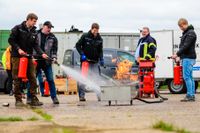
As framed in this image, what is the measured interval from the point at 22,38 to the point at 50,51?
63.1 inches

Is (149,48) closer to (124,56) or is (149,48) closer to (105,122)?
(105,122)

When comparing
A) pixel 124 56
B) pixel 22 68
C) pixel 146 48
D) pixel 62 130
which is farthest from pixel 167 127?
pixel 124 56

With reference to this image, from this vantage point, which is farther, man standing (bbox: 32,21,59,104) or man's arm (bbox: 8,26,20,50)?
man standing (bbox: 32,21,59,104)

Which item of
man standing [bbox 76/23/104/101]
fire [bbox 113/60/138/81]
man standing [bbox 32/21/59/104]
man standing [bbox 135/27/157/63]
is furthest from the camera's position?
fire [bbox 113/60/138/81]

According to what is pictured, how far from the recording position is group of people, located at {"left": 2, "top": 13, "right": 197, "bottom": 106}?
13234 millimetres

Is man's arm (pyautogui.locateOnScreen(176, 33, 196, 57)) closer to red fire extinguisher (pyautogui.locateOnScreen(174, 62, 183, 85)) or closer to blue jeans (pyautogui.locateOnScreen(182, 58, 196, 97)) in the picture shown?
blue jeans (pyautogui.locateOnScreen(182, 58, 196, 97))

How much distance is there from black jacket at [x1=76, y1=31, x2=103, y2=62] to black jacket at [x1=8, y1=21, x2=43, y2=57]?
6.91 ft

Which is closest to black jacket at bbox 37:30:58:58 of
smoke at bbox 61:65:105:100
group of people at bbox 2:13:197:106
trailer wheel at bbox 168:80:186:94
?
group of people at bbox 2:13:197:106

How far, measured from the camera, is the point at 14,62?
13289mm

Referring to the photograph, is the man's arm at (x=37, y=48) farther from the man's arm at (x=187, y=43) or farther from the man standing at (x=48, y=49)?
the man's arm at (x=187, y=43)

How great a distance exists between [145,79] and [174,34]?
9.03 m

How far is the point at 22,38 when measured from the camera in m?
13.2

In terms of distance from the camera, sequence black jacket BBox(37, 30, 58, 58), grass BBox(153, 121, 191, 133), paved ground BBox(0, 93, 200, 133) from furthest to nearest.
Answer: black jacket BBox(37, 30, 58, 58) → paved ground BBox(0, 93, 200, 133) → grass BBox(153, 121, 191, 133)

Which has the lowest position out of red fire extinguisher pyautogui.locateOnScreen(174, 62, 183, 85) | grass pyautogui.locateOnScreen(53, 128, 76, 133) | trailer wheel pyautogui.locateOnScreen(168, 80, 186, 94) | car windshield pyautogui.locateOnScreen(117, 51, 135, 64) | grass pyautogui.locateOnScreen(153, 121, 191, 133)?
grass pyautogui.locateOnScreen(53, 128, 76, 133)
